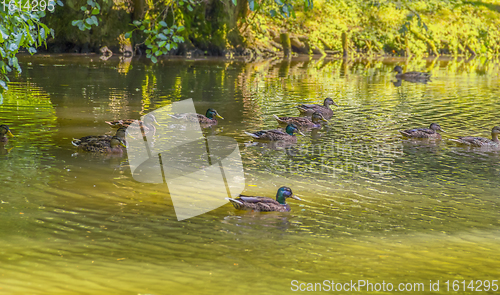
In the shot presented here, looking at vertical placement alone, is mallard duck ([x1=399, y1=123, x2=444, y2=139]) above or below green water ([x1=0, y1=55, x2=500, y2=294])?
above

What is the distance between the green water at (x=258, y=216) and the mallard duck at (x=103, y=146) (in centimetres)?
28

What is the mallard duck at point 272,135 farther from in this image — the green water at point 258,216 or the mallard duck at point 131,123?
the mallard duck at point 131,123

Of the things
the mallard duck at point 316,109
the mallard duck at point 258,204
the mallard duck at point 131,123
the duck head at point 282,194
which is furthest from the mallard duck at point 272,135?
the mallard duck at point 258,204

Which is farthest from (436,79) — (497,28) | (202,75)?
(497,28)

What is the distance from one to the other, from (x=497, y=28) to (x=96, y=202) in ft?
215

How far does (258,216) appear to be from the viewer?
25.1 ft

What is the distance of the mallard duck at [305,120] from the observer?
14.7m

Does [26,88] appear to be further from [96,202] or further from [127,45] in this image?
[127,45]

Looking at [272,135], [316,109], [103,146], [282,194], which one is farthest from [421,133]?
[103,146]

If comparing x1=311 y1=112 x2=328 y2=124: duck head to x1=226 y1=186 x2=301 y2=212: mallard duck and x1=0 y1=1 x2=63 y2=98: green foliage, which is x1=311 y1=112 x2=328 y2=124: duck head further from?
x1=0 y1=1 x2=63 y2=98: green foliage

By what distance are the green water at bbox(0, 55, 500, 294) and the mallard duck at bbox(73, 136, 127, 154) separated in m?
0.28

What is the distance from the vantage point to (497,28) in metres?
64.0

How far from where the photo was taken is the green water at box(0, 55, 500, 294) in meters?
5.72

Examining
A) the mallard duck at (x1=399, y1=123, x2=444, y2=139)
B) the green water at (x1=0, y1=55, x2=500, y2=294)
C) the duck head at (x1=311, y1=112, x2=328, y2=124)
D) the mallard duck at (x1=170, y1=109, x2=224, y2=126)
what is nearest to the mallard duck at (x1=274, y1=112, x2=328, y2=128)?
the duck head at (x1=311, y1=112, x2=328, y2=124)
